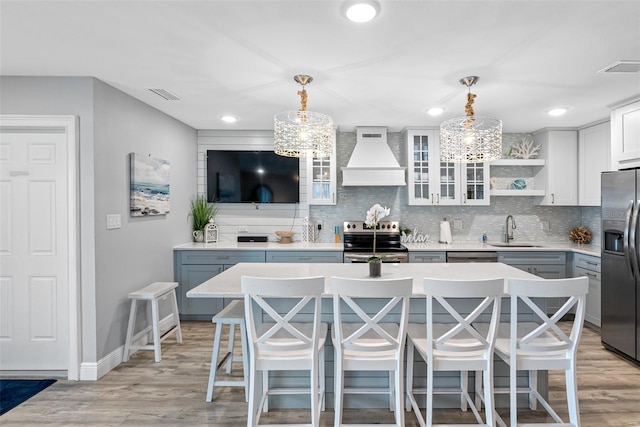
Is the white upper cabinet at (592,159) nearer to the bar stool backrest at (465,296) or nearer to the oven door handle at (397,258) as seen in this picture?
the oven door handle at (397,258)

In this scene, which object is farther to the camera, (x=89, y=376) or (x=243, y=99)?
(x=243, y=99)

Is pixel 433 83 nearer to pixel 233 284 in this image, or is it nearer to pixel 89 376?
pixel 233 284

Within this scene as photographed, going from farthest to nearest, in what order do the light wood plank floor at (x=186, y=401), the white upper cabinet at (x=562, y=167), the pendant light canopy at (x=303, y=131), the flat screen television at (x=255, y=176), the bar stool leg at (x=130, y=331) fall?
the flat screen television at (x=255, y=176) < the white upper cabinet at (x=562, y=167) < the bar stool leg at (x=130, y=331) < the pendant light canopy at (x=303, y=131) < the light wood plank floor at (x=186, y=401)

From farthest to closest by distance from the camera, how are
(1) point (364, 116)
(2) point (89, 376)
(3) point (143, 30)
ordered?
(1) point (364, 116), (2) point (89, 376), (3) point (143, 30)

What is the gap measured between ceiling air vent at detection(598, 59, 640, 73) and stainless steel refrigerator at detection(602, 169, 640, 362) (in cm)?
94

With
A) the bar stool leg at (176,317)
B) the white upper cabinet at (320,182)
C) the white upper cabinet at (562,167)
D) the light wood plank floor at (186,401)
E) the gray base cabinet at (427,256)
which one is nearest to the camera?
the light wood plank floor at (186,401)

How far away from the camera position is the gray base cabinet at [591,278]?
3877 millimetres

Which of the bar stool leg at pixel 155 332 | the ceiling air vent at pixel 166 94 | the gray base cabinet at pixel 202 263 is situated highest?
the ceiling air vent at pixel 166 94

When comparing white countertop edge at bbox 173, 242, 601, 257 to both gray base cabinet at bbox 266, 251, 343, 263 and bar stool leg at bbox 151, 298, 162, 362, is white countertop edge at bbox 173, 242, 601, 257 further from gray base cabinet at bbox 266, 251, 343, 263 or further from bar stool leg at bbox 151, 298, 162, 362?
bar stool leg at bbox 151, 298, 162, 362

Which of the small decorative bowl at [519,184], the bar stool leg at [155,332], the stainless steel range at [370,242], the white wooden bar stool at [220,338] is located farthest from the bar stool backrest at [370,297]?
the small decorative bowl at [519,184]

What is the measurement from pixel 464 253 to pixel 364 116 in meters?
2.03

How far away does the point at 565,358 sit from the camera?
1975mm

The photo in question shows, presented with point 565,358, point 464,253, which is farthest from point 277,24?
point 464,253

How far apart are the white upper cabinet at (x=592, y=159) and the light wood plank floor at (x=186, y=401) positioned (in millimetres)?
2112
